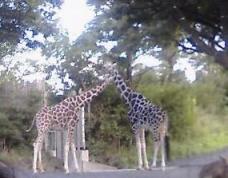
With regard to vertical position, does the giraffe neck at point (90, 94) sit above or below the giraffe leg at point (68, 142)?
above

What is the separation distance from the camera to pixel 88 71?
4926 mm

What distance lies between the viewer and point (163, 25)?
15.4ft

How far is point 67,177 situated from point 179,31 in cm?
175

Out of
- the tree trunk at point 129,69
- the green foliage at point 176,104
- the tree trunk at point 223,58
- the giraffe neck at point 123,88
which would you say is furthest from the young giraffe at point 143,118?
the tree trunk at point 223,58

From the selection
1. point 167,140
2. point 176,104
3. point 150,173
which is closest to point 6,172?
point 150,173

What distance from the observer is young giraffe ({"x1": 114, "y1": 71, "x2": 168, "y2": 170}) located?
4523 millimetres

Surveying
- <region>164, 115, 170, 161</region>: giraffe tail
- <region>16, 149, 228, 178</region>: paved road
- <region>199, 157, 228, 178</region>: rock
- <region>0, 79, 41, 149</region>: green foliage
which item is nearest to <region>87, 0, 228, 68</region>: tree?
<region>164, 115, 170, 161</region>: giraffe tail

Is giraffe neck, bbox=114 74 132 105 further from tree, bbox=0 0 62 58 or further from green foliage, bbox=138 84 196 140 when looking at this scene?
tree, bbox=0 0 62 58

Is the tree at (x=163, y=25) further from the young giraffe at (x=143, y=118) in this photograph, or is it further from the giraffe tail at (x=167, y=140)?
the giraffe tail at (x=167, y=140)

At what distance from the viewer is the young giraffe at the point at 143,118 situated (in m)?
4.52

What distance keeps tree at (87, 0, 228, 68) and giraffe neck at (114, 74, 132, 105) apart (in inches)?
15.7

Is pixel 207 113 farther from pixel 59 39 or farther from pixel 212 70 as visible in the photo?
pixel 59 39

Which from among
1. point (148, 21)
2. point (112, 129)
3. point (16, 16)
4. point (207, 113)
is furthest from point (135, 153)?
point (16, 16)

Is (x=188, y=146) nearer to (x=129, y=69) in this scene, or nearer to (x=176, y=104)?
(x=176, y=104)
